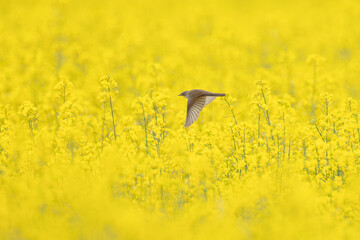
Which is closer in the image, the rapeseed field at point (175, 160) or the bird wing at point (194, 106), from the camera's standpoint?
the rapeseed field at point (175, 160)

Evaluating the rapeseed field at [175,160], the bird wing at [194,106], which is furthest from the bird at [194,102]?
the rapeseed field at [175,160]

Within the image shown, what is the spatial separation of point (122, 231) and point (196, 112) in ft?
8.73

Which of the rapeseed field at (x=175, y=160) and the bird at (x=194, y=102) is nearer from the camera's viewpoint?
the rapeseed field at (x=175, y=160)

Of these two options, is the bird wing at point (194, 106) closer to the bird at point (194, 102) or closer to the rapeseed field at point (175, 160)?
the bird at point (194, 102)

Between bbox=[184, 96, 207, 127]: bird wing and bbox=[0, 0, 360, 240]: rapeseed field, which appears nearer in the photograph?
bbox=[0, 0, 360, 240]: rapeseed field

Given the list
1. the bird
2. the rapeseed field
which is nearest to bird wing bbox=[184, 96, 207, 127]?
the bird

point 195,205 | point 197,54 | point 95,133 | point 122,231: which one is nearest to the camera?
point 122,231

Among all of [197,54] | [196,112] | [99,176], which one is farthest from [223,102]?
[197,54]

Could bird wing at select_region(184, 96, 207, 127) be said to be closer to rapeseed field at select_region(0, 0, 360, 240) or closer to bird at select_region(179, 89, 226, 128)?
bird at select_region(179, 89, 226, 128)

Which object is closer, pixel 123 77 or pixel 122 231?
pixel 122 231

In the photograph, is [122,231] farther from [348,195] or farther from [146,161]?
[348,195]

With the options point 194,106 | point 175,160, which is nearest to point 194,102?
point 194,106

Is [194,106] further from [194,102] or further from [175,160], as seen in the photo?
[175,160]

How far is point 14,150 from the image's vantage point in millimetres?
6156
